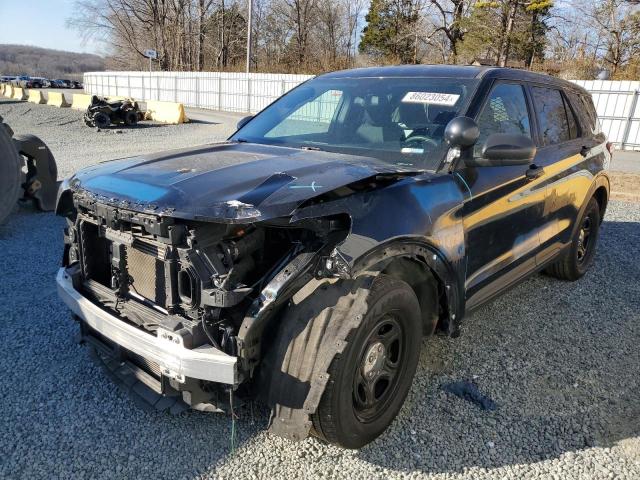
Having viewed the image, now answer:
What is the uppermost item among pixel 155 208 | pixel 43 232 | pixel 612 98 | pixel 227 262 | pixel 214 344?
pixel 612 98

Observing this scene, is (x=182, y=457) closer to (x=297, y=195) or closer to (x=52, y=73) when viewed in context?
(x=297, y=195)

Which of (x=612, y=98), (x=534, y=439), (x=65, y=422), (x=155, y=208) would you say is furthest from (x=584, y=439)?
(x=612, y=98)

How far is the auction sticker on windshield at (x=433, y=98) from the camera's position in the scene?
325 cm

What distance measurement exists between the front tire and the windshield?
2.98ft

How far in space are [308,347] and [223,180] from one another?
2.86 feet

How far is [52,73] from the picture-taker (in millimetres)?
102000

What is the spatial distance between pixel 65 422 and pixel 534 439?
99.9 inches

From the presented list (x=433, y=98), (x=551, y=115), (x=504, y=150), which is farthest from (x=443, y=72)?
(x=551, y=115)

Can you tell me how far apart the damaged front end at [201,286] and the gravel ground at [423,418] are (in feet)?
1.04

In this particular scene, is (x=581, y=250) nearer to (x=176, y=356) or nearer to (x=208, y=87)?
(x=176, y=356)

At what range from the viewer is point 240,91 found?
27328 millimetres

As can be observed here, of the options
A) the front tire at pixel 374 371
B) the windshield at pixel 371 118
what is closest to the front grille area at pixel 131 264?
the front tire at pixel 374 371

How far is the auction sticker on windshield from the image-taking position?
325 cm

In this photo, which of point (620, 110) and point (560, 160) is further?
point (620, 110)
